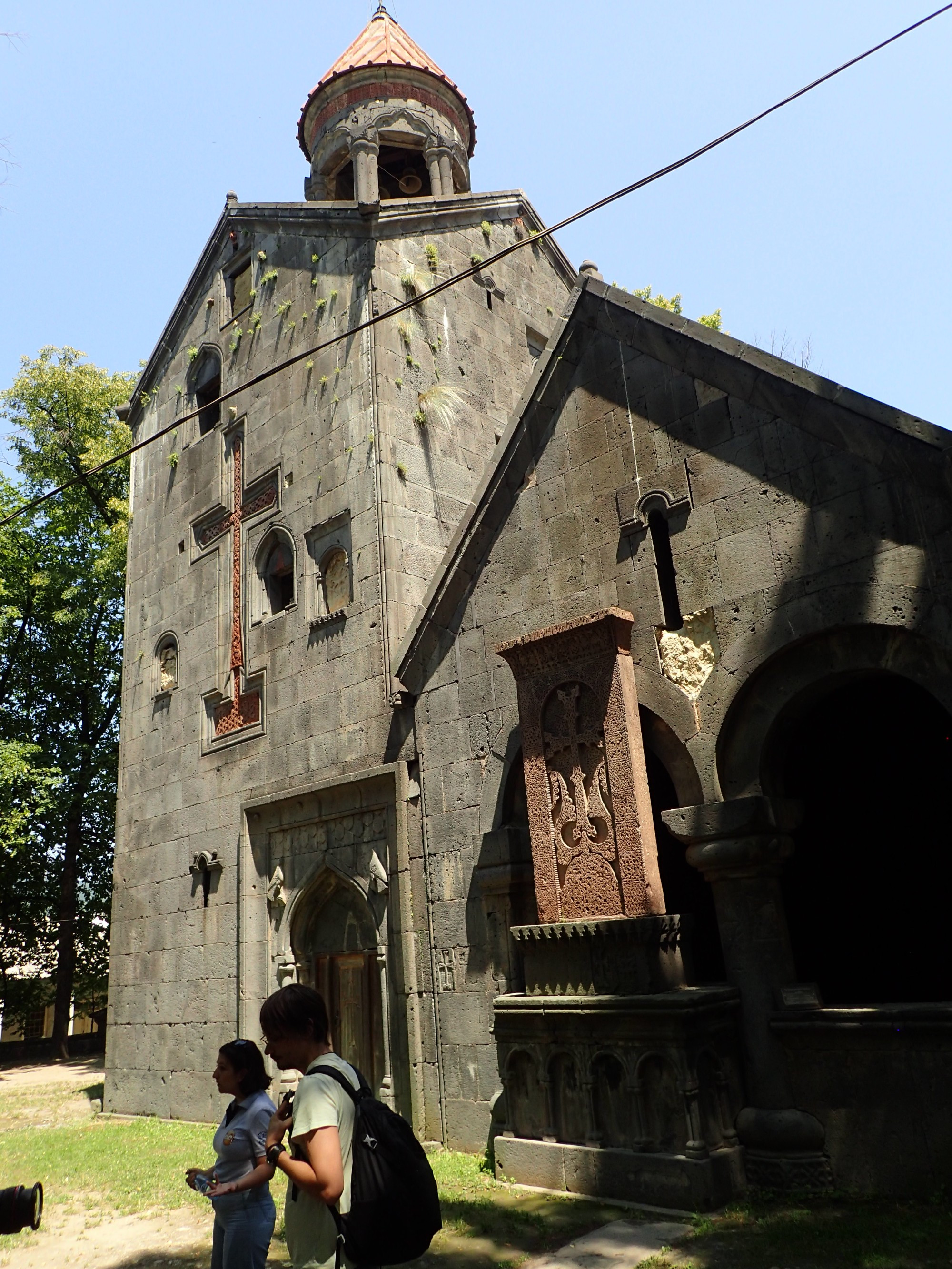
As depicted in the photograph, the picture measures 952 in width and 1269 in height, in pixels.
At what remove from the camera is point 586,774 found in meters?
8.16

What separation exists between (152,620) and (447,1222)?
11823mm

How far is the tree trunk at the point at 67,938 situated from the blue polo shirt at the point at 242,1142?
21.7 metres

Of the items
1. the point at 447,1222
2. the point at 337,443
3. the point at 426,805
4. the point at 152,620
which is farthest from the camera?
the point at 152,620

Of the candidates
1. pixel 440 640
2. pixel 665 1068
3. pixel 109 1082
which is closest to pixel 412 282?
pixel 440 640

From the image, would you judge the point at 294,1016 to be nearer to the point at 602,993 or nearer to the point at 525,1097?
the point at 602,993

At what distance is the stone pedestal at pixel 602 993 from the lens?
6.99 metres

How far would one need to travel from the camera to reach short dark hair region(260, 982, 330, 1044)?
3539 mm

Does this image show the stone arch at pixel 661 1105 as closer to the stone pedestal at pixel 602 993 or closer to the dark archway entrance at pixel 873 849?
the stone pedestal at pixel 602 993

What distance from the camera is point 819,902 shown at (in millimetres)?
8836

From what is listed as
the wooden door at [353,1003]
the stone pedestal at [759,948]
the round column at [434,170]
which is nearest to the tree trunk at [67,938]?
the wooden door at [353,1003]

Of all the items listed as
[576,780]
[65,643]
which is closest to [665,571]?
[576,780]

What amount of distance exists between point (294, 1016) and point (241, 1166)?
138cm

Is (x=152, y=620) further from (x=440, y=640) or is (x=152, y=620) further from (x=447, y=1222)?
(x=447, y=1222)

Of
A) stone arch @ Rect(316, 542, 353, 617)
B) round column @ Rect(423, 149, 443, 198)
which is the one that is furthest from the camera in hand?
round column @ Rect(423, 149, 443, 198)
